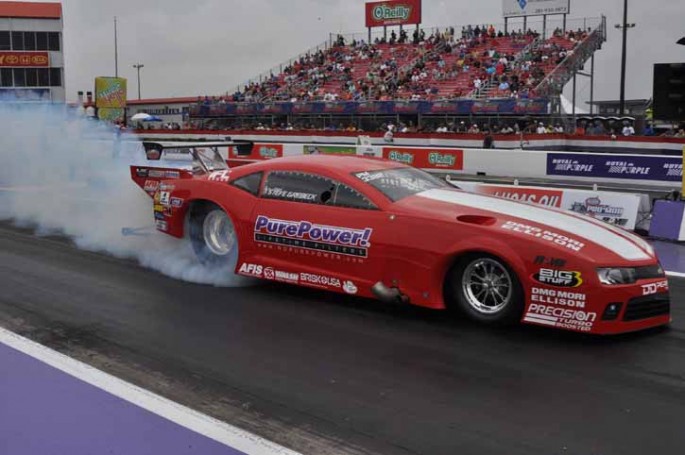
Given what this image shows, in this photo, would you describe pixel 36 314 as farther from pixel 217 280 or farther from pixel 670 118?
pixel 670 118

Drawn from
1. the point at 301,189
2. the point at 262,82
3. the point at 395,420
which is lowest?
the point at 395,420

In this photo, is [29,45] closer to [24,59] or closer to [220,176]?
[24,59]

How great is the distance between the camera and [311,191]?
264 inches

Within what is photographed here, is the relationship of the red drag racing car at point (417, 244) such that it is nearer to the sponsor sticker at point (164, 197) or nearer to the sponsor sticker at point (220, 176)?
the sponsor sticker at point (220, 176)

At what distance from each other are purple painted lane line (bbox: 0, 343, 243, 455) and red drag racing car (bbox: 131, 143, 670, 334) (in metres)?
2.44

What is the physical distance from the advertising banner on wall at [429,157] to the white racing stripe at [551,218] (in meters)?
18.1

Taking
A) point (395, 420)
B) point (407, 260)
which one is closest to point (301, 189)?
point (407, 260)

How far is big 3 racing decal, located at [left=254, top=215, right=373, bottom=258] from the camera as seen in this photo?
244 inches

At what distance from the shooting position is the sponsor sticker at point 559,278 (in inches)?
207

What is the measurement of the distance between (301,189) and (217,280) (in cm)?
142

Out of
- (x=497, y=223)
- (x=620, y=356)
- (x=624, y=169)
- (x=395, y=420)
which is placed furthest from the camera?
(x=624, y=169)

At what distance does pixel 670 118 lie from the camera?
1038 cm

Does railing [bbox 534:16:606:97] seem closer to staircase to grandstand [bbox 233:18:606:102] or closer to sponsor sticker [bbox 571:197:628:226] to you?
staircase to grandstand [bbox 233:18:606:102]

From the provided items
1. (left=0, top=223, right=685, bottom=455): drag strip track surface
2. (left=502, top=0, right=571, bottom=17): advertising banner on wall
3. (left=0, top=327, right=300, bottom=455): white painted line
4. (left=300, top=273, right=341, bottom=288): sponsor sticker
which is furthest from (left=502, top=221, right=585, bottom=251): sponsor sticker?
(left=502, top=0, right=571, bottom=17): advertising banner on wall
